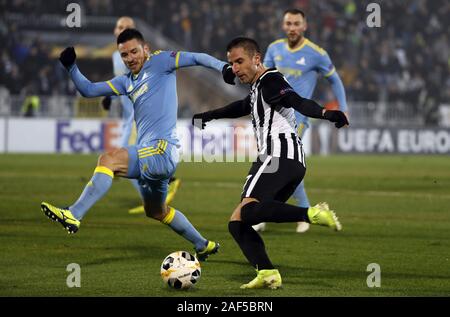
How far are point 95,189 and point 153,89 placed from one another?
49.3 inches

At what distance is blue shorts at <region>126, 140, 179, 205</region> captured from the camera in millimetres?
8820

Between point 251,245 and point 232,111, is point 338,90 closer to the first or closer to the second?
point 232,111

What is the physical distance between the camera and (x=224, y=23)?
3631 centimetres

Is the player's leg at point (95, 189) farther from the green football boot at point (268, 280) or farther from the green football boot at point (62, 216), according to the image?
the green football boot at point (268, 280)

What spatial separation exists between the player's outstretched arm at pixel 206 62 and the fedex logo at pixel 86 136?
21.8m

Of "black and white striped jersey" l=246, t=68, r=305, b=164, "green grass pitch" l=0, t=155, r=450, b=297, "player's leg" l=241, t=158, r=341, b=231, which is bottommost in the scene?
"green grass pitch" l=0, t=155, r=450, b=297

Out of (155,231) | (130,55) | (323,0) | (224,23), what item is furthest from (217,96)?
(130,55)

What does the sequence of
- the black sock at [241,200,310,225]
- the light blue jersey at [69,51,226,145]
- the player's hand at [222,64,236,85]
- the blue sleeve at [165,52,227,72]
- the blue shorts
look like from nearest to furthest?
the black sock at [241,200,310,225] < the player's hand at [222,64,236,85] < the blue shorts < the blue sleeve at [165,52,227,72] < the light blue jersey at [69,51,226,145]

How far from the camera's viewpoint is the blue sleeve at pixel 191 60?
8.97 metres

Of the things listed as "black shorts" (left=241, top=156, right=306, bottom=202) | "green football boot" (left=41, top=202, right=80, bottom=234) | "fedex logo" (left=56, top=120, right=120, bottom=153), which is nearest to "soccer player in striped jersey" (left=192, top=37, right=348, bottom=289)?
"black shorts" (left=241, top=156, right=306, bottom=202)

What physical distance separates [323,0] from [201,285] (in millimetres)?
31615

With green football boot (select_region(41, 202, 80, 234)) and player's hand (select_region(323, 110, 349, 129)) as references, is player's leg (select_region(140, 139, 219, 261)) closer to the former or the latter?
green football boot (select_region(41, 202, 80, 234))

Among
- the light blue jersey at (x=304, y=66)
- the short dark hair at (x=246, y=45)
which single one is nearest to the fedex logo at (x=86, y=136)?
the light blue jersey at (x=304, y=66)

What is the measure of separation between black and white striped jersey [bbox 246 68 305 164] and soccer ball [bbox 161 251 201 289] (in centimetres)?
112
